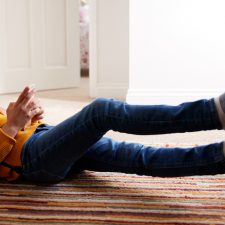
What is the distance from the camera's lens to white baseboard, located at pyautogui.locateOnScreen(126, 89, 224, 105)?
2.21 m

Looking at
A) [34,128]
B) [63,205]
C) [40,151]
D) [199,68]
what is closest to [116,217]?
[63,205]

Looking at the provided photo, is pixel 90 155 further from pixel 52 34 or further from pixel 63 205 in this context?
pixel 52 34

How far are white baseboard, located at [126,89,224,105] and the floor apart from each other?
32cm

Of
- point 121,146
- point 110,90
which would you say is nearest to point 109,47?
point 110,90

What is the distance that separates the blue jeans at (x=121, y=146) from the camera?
2.80 ft

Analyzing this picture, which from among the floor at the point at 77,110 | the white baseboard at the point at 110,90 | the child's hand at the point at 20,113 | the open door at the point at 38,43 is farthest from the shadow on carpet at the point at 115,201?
the open door at the point at 38,43

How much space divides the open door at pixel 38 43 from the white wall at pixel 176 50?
1009 mm

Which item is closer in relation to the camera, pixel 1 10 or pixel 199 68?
pixel 199 68

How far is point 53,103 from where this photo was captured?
251cm

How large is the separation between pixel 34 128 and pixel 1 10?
6.18 ft

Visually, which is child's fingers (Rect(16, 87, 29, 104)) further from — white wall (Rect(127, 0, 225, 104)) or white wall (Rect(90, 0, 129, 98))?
white wall (Rect(90, 0, 129, 98))

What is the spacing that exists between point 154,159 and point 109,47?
1.78m

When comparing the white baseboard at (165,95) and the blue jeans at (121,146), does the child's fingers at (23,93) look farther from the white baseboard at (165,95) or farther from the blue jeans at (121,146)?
the white baseboard at (165,95)

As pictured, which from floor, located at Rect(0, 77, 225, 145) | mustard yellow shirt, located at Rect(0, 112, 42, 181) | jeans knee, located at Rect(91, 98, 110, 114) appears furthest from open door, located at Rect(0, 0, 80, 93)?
jeans knee, located at Rect(91, 98, 110, 114)
